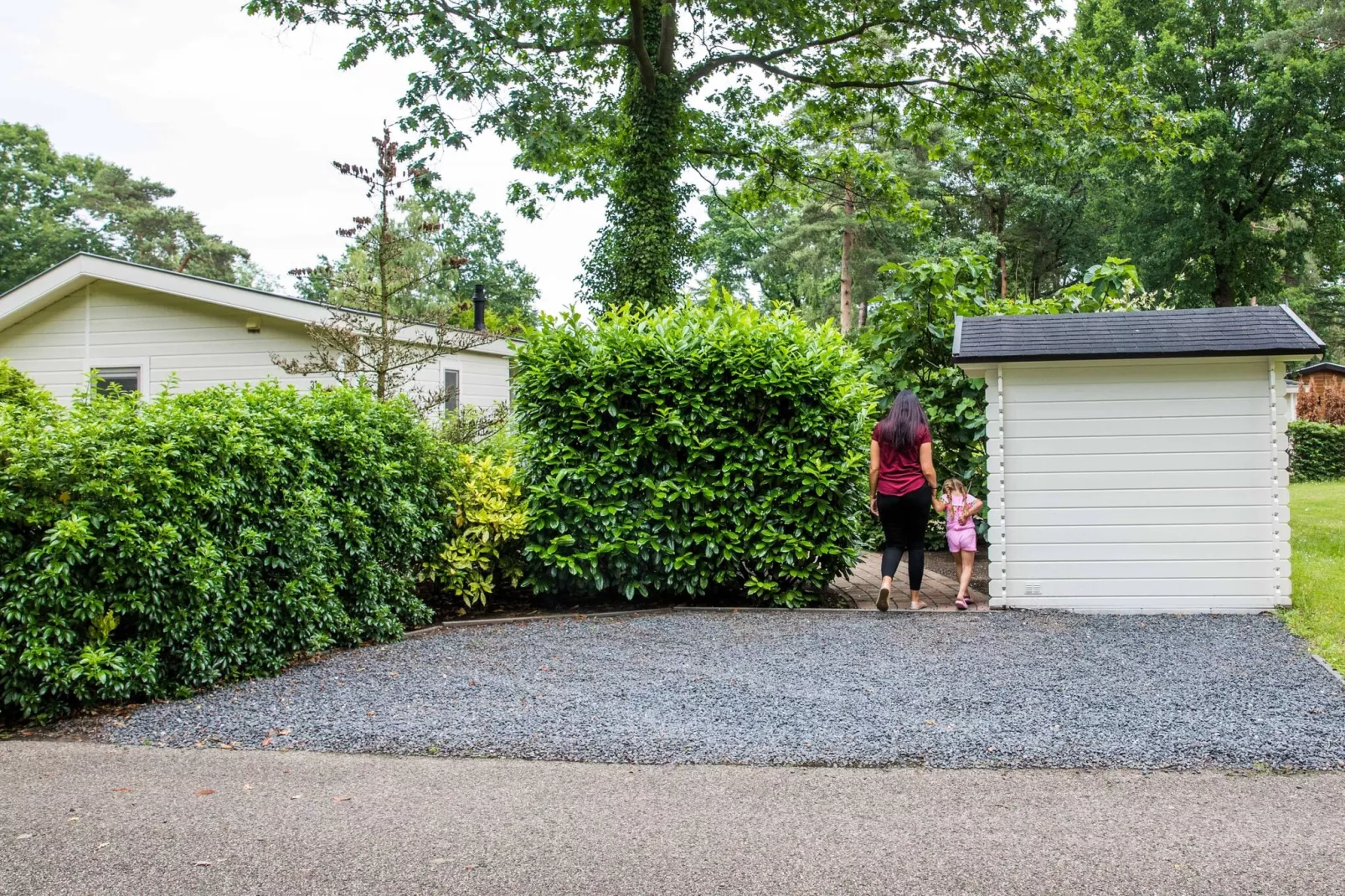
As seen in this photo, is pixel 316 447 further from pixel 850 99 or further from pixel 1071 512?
pixel 850 99

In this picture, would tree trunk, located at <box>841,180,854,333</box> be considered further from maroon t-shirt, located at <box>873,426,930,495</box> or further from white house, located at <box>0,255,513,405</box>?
maroon t-shirt, located at <box>873,426,930,495</box>

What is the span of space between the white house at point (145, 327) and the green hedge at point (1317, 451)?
21.9m

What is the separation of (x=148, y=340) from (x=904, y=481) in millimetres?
10360

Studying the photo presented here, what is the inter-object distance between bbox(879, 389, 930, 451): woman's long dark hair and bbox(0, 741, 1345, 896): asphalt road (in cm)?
386

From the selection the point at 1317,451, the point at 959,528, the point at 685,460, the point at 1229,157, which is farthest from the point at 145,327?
the point at 1229,157

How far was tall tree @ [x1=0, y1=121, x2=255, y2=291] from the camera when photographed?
45781 millimetres

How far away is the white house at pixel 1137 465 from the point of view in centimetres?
724

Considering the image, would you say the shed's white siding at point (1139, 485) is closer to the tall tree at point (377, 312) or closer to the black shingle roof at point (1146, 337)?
the black shingle roof at point (1146, 337)

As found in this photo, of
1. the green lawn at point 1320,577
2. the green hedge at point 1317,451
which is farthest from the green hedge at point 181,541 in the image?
the green hedge at point 1317,451

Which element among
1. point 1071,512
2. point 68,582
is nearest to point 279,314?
point 68,582

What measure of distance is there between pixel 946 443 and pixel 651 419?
3.77 m

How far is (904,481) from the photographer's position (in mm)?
7434

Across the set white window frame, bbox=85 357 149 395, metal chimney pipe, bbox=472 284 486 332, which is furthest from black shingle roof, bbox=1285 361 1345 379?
white window frame, bbox=85 357 149 395

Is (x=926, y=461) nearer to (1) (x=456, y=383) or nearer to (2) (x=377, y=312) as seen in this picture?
(2) (x=377, y=312)
